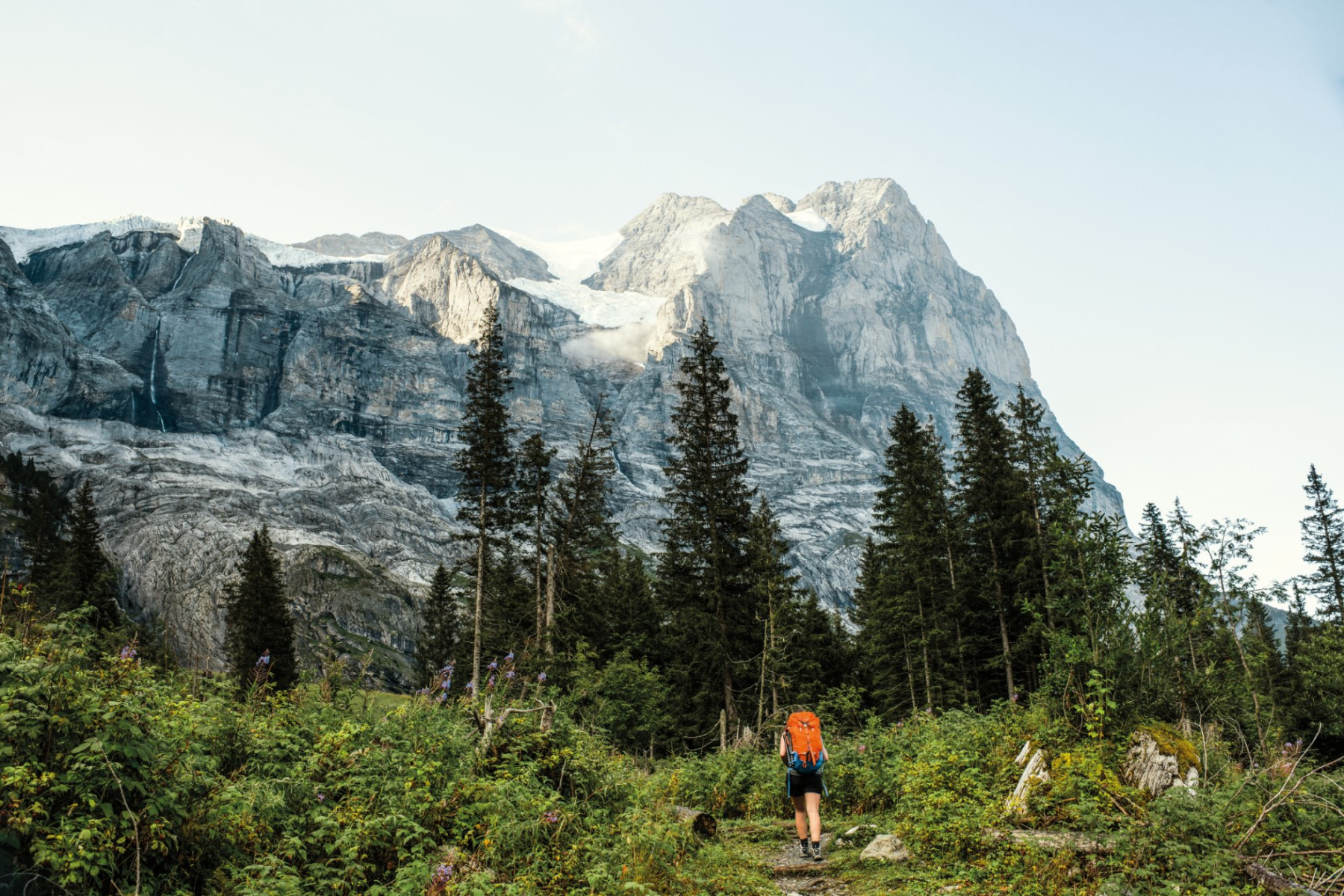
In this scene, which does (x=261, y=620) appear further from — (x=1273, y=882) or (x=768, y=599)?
(x=1273, y=882)

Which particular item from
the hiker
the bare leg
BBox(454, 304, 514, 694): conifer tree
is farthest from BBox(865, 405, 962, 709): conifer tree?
the hiker

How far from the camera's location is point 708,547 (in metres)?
28.2

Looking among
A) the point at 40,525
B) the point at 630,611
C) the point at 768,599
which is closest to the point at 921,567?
the point at 768,599

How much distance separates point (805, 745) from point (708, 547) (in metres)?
18.1

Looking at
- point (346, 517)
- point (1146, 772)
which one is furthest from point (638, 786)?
point (346, 517)

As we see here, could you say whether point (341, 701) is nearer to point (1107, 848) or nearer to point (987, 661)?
point (1107, 848)

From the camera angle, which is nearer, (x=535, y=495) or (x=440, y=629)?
(x=535, y=495)

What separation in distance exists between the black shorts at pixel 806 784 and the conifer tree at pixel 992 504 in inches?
862

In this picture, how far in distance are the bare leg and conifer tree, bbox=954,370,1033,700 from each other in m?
21.7

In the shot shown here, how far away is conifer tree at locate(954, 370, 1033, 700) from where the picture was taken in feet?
101

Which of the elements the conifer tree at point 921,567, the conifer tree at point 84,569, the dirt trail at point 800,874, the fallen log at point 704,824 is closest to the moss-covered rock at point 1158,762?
the dirt trail at point 800,874

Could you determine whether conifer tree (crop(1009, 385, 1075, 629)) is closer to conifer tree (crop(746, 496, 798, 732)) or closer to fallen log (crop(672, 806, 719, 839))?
conifer tree (crop(746, 496, 798, 732))

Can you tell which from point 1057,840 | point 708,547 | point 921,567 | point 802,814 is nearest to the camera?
point 1057,840

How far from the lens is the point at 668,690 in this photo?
Answer: 3052cm
